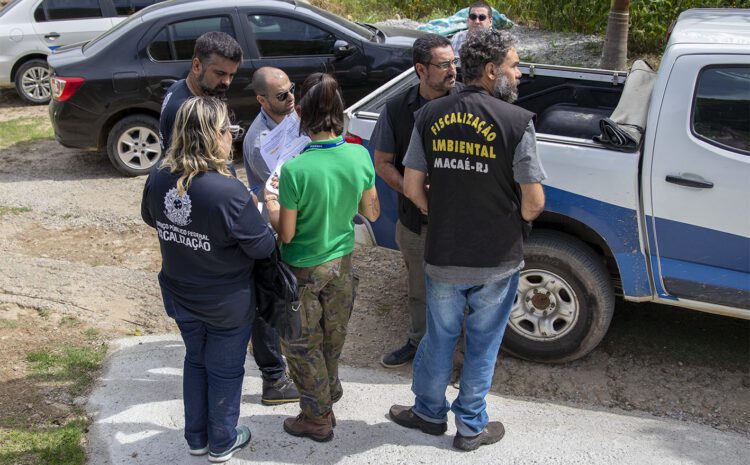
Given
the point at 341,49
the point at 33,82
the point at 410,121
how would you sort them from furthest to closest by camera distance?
the point at 33,82 → the point at 341,49 → the point at 410,121

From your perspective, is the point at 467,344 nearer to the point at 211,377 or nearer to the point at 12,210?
the point at 211,377

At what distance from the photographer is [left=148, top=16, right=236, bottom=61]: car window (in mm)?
8281

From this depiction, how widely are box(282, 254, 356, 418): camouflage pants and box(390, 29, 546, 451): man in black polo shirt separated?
1.33 ft

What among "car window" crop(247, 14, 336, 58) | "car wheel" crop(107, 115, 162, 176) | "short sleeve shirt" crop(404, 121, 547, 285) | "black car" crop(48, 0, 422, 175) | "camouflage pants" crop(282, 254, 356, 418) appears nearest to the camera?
"short sleeve shirt" crop(404, 121, 547, 285)

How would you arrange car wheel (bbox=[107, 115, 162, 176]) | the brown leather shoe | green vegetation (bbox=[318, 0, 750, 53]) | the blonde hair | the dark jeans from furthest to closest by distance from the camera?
green vegetation (bbox=[318, 0, 750, 53]), car wheel (bbox=[107, 115, 162, 176]), the dark jeans, the brown leather shoe, the blonde hair

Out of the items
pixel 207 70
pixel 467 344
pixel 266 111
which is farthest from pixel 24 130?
pixel 467 344

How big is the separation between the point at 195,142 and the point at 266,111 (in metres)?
0.89

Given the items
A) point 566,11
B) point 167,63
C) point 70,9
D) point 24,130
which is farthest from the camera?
point 566,11

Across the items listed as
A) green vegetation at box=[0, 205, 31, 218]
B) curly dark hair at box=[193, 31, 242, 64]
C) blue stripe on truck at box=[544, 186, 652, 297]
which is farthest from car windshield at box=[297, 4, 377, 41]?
blue stripe on truck at box=[544, 186, 652, 297]

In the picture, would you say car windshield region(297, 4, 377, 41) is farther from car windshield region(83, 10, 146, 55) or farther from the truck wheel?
the truck wheel

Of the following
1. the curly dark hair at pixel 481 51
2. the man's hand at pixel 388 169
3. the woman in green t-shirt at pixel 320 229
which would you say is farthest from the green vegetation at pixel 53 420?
the curly dark hair at pixel 481 51

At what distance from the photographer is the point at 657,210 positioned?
408 centimetres

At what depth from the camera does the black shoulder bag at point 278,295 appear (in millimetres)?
3380

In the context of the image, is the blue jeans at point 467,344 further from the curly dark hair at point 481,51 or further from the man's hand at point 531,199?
the curly dark hair at point 481,51
